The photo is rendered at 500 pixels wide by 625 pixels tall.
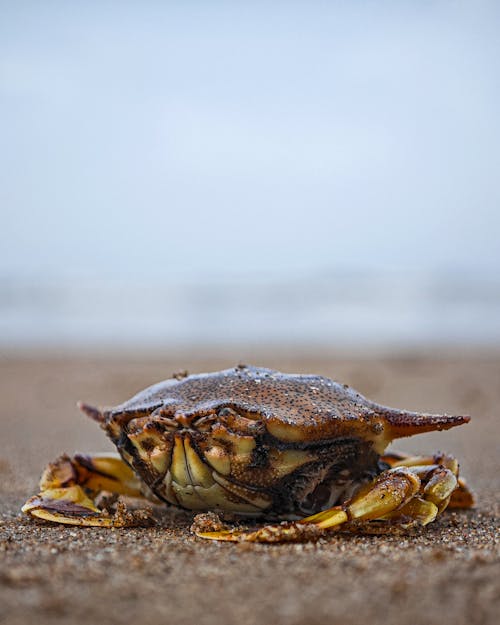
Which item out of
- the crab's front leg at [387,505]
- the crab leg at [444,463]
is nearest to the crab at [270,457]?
the crab's front leg at [387,505]

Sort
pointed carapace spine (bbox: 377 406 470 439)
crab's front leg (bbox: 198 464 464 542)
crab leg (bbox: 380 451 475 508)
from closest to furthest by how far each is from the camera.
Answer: crab's front leg (bbox: 198 464 464 542), pointed carapace spine (bbox: 377 406 470 439), crab leg (bbox: 380 451 475 508)

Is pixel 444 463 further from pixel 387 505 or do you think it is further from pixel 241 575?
pixel 241 575

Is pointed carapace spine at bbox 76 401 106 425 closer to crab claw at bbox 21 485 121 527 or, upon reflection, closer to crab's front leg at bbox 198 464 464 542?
crab claw at bbox 21 485 121 527

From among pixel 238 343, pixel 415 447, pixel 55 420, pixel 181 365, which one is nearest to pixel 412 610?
pixel 415 447

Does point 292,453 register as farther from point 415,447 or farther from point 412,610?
point 415,447

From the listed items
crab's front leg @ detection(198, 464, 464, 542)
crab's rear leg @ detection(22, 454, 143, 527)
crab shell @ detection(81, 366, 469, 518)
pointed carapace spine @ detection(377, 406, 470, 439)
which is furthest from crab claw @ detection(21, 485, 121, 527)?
pointed carapace spine @ detection(377, 406, 470, 439)

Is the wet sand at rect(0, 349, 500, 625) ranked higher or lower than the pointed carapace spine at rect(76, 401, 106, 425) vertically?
lower
